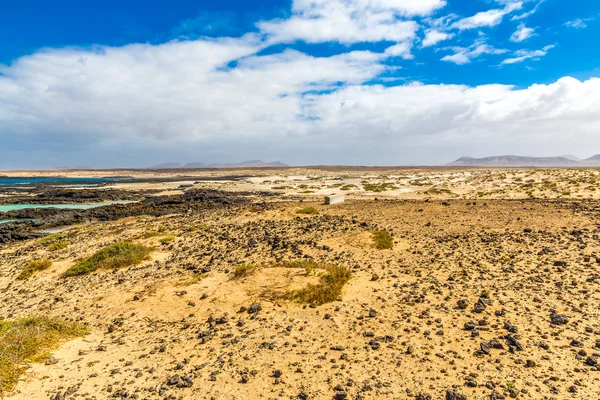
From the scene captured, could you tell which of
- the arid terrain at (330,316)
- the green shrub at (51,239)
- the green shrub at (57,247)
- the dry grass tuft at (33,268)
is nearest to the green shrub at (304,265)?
the arid terrain at (330,316)

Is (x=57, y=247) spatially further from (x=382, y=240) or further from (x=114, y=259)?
(x=382, y=240)

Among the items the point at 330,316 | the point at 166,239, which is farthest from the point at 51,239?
the point at 330,316

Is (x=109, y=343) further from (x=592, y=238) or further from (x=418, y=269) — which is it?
(x=592, y=238)

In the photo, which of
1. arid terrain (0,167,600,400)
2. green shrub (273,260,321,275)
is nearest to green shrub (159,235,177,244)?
arid terrain (0,167,600,400)

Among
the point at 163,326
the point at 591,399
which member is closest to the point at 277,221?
the point at 163,326

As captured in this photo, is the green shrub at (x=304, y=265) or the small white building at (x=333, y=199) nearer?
the green shrub at (x=304, y=265)

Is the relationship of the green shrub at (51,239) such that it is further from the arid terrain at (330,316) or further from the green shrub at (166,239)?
the green shrub at (166,239)

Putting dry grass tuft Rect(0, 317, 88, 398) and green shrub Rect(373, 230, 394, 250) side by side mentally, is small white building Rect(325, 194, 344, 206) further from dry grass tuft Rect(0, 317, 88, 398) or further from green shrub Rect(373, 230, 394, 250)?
dry grass tuft Rect(0, 317, 88, 398)
